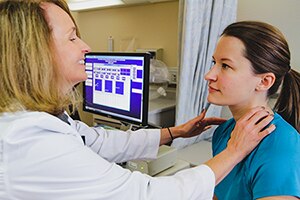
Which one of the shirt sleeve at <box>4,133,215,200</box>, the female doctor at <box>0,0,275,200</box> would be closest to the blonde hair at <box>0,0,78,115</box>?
the female doctor at <box>0,0,275,200</box>

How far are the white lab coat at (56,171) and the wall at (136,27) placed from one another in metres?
1.46

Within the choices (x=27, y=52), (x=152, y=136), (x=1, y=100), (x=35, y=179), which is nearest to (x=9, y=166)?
(x=35, y=179)

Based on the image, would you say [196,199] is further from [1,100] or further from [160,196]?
[1,100]

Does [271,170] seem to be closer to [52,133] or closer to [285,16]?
[52,133]

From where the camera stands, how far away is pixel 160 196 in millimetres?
735

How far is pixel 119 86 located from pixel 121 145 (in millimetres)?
416

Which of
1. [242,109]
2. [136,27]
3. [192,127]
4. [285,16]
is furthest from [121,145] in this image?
[136,27]

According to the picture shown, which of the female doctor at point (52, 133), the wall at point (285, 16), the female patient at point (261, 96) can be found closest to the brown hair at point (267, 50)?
the female patient at point (261, 96)

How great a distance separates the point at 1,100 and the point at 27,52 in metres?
0.14

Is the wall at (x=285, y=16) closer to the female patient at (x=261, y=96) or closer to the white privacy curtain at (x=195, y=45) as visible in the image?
the white privacy curtain at (x=195, y=45)

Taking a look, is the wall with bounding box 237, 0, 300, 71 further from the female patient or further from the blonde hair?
the blonde hair

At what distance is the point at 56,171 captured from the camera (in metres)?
0.66

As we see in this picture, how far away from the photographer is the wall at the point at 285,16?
1592mm

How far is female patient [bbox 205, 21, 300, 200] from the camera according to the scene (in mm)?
784
